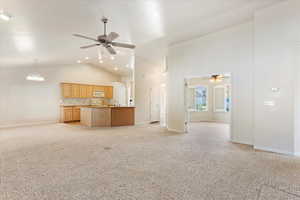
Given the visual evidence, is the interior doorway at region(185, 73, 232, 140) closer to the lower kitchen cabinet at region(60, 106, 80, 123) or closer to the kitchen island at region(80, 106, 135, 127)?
the kitchen island at region(80, 106, 135, 127)

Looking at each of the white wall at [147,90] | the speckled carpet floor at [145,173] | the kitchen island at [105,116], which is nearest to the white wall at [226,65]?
the speckled carpet floor at [145,173]

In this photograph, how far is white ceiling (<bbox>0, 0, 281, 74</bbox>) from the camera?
3436 mm

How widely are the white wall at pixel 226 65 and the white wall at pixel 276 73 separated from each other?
42 cm

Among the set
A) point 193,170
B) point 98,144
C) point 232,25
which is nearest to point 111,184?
point 193,170

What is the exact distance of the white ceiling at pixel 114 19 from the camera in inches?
135

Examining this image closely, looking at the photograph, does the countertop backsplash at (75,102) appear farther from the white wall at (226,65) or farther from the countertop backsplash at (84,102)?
the white wall at (226,65)

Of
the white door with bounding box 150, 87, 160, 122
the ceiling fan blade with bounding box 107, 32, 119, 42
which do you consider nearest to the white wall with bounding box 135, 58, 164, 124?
the white door with bounding box 150, 87, 160, 122

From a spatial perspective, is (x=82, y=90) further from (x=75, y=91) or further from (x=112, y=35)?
(x=112, y=35)

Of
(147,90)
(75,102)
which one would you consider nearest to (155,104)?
(147,90)

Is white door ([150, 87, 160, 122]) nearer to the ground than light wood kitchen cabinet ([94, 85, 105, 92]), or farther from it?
nearer to the ground

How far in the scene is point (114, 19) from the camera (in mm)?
4230

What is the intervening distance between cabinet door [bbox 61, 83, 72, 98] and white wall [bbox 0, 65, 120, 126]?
0.82 feet

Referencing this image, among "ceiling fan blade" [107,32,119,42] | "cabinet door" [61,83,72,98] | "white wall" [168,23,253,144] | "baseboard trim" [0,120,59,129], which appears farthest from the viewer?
"cabinet door" [61,83,72,98]

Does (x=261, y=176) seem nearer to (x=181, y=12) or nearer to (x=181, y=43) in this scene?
(x=181, y=12)
